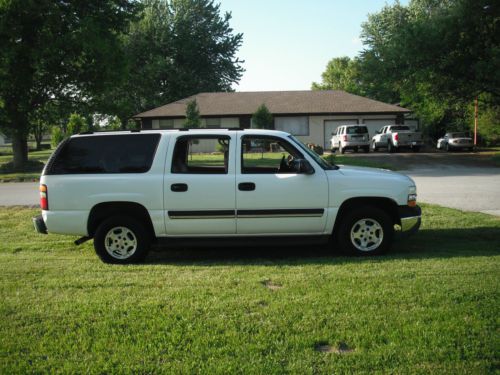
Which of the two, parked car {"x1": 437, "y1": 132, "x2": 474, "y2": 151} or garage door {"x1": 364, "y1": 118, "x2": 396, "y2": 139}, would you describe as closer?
Answer: parked car {"x1": 437, "y1": 132, "x2": 474, "y2": 151}

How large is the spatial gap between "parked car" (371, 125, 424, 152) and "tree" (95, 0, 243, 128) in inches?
1110

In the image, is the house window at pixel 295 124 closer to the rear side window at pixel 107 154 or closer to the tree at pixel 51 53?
the tree at pixel 51 53

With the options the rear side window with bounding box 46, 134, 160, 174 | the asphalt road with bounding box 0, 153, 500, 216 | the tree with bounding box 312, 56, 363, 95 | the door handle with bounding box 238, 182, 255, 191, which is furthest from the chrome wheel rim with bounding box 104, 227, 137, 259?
the tree with bounding box 312, 56, 363, 95

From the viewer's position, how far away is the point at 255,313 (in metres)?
4.76

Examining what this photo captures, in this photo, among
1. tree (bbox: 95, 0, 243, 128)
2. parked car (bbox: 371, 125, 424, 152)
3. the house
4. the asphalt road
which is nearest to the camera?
the asphalt road

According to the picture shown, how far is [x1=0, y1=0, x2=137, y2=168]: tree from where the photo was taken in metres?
23.5

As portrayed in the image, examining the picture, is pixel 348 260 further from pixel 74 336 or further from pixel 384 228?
pixel 74 336

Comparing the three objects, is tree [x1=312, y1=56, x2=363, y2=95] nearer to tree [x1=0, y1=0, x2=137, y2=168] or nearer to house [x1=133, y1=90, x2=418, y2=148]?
house [x1=133, y1=90, x2=418, y2=148]

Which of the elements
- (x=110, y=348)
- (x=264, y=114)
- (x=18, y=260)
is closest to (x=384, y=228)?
(x=110, y=348)

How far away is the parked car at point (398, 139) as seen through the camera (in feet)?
111

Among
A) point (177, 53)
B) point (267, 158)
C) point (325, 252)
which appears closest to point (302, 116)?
point (177, 53)

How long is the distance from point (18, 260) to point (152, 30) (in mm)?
56354

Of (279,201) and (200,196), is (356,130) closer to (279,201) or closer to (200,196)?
(279,201)

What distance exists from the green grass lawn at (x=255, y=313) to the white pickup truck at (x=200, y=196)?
0.42 metres
